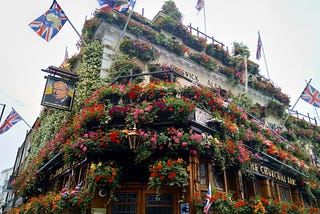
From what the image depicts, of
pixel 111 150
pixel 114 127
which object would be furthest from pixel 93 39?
pixel 111 150

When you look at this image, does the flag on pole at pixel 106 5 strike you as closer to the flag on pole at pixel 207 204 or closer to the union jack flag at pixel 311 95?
the flag on pole at pixel 207 204

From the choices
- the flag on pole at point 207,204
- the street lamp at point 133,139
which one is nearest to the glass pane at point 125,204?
the street lamp at point 133,139

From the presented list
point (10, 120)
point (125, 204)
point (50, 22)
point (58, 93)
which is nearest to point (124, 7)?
point (50, 22)

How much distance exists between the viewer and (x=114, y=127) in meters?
8.41

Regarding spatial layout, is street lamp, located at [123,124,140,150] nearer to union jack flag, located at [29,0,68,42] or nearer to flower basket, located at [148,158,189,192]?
flower basket, located at [148,158,189,192]

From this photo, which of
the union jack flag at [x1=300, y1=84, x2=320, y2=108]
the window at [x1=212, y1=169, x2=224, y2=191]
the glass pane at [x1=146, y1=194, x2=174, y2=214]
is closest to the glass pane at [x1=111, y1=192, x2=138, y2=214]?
the glass pane at [x1=146, y1=194, x2=174, y2=214]

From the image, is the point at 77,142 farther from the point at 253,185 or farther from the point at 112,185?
the point at 253,185

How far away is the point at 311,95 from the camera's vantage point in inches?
582

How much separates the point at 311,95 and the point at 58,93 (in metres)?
13.4

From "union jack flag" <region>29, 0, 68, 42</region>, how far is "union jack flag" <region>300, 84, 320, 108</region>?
13.2 meters

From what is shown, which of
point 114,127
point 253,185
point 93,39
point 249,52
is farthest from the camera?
point 249,52

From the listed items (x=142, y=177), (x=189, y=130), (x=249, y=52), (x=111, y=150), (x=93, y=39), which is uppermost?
(x=249, y=52)

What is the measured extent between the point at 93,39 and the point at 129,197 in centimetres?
850

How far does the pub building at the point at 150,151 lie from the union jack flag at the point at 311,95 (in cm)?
345
